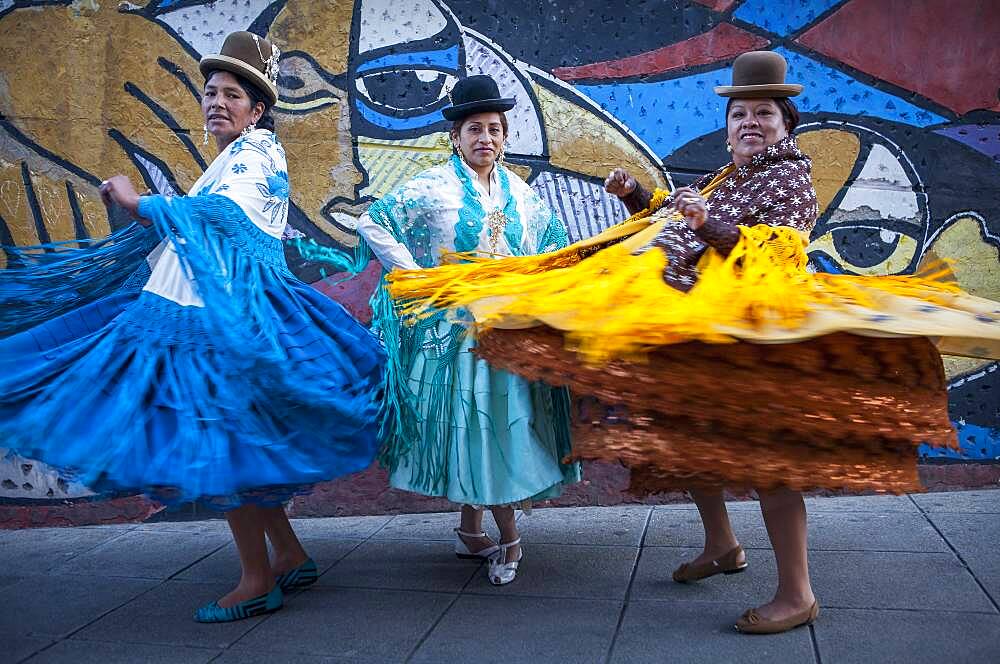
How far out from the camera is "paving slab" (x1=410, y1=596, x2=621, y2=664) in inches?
112

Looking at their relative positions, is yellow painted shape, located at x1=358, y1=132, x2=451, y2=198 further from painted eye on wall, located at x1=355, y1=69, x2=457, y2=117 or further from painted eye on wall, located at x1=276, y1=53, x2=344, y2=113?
painted eye on wall, located at x1=276, y1=53, x2=344, y2=113

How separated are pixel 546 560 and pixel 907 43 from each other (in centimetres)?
336

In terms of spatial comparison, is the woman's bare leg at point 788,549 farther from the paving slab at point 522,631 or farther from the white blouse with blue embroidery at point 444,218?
the white blouse with blue embroidery at point 444,218

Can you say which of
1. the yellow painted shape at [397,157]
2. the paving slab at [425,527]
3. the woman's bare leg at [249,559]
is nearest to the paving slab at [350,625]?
the woman's bare leg at [249,559]

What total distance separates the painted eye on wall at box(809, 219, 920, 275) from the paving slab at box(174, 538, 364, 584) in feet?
9.43

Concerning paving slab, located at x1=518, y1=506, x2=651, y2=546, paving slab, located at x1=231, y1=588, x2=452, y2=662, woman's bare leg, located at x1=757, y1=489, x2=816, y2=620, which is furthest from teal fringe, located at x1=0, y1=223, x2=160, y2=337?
woman's bare leg, located at x1=757, y1=489, x2=816, y2=620

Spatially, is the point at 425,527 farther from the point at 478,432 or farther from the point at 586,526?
the point at 478,432

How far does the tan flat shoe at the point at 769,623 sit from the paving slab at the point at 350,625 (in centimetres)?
105

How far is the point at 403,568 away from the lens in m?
3.81

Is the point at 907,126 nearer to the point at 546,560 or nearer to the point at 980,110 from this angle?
the point at 980,110

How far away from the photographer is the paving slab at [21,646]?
299 centimetres

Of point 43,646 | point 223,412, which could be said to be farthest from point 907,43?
point 43,646

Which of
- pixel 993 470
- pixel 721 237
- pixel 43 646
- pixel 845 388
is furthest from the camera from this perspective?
pixel 993 470

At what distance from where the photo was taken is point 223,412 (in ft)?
9.75
